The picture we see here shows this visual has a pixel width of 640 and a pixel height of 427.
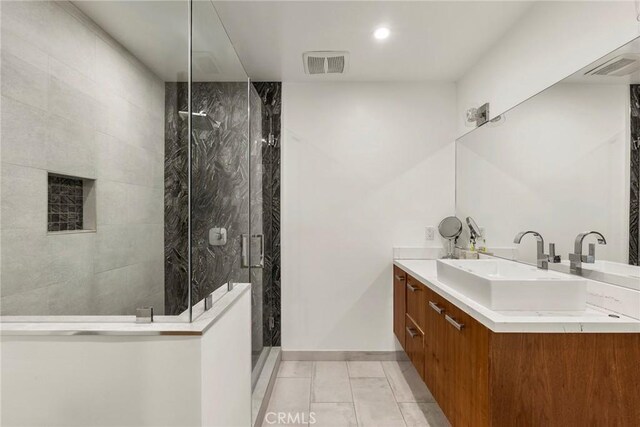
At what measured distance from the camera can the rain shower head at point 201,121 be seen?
129cm

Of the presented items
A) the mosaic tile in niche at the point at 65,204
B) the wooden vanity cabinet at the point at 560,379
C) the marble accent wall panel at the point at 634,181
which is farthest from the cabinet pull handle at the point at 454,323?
the mosaic tile in niche at the point at 65,204

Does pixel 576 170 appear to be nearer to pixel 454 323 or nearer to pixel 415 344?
pixel 454 323

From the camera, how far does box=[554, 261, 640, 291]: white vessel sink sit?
1344mm

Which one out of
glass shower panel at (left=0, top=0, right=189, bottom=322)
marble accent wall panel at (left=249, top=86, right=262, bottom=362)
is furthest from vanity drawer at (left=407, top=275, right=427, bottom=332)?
glass shower panel at (left=0, top=0, right=189, bottom=322)

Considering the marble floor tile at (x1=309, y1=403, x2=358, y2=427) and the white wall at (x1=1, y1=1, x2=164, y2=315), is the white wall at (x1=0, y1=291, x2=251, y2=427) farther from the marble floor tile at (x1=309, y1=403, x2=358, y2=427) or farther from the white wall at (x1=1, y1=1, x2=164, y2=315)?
the marble floor tile at (x1=309, y1=403, x2=358, y2=427)

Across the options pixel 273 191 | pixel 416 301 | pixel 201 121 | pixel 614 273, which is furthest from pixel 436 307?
pixel 273 191

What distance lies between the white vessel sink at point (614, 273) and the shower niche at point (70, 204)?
7.26 ft

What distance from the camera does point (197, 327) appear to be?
3.54 ft

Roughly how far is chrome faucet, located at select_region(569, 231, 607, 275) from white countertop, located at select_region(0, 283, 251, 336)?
1702 mm

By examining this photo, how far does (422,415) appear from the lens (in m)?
2.13

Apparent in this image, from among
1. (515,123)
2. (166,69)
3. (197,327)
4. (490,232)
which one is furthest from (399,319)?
(166,69)

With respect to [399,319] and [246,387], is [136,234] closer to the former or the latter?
[246,387]

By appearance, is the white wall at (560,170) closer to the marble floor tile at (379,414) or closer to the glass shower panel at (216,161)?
the marble floor tile at (379,414)

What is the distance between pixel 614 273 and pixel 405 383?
1.63m
